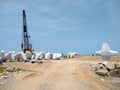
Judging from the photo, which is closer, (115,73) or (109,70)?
(115,73)

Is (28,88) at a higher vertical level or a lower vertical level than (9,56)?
lower

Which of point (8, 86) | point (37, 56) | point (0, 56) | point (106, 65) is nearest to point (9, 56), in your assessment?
point (0, 56)

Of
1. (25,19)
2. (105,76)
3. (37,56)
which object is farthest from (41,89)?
(25,19)

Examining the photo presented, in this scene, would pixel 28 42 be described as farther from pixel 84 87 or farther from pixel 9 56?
pixel 84 87

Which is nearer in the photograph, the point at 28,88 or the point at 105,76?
the point at 28,88

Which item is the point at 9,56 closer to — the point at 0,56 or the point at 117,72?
the point at 0,56

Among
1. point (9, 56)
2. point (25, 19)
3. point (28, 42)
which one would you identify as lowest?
point (9, 56)

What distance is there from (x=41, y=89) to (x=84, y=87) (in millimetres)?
2584

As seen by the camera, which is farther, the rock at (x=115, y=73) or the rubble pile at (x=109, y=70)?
the rock at (x=115, y=73)

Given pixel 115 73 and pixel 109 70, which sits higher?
pixel 109 70

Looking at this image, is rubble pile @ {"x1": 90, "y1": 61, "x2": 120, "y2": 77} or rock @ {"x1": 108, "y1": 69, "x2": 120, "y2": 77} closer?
rubble pile @ {"x1": 90, "y1": 61, "x2": 120, "y2": 77}

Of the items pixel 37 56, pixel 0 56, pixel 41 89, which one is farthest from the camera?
pixel 37 56

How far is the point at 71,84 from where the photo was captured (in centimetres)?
1499

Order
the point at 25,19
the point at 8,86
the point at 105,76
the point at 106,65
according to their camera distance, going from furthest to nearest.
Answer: the point at 25,19, the point at 106,65, the point at 105,76, the point at 8,86
